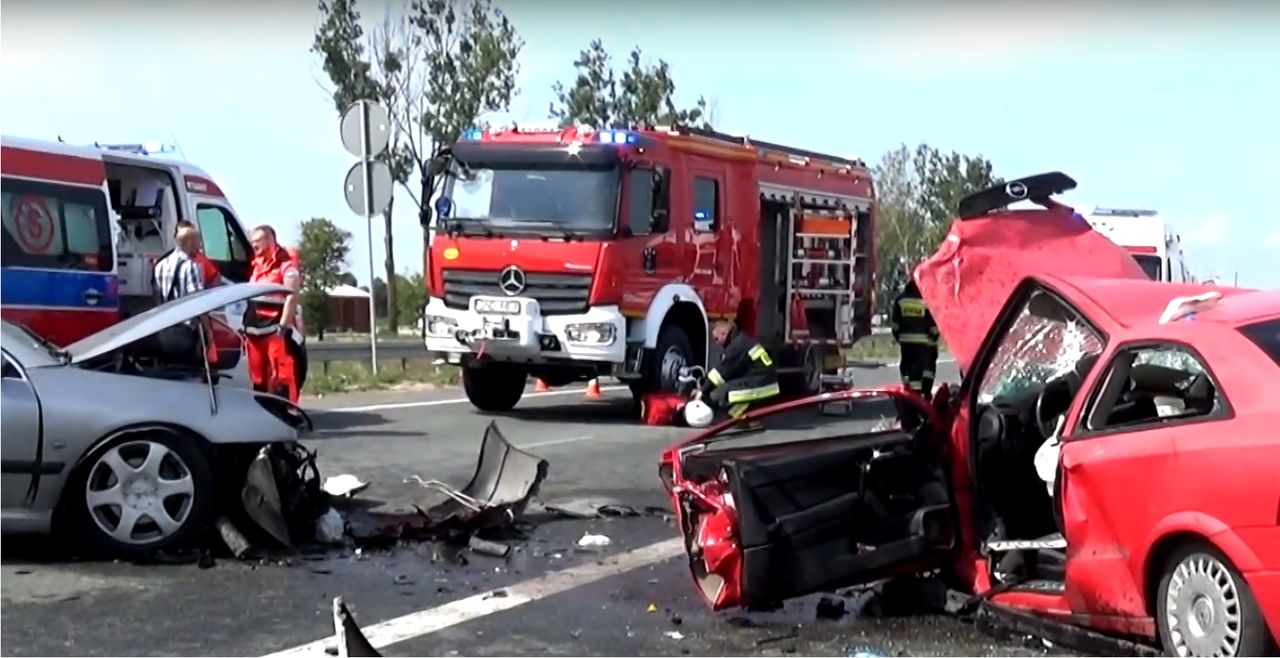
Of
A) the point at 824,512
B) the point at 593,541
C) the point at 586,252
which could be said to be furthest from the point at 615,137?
→ the point at 824,512

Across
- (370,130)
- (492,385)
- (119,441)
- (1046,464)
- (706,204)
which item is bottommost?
(492,385)

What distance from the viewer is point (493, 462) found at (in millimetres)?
8984

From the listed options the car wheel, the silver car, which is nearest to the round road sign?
the silver car

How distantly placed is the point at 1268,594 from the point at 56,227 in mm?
10416

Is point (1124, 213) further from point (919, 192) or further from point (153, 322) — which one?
point (919, 192)

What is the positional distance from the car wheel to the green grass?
1358 centimetres

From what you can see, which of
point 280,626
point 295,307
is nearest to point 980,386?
point 280,626

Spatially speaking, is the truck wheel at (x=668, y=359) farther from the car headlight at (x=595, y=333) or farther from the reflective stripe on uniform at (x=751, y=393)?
the reflective stripe on uniform at (x=751, y=393)

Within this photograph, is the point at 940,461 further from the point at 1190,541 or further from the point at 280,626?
the point at 280,626

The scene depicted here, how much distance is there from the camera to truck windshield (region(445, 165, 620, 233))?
14.7 metres

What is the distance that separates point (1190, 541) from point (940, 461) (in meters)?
1.34

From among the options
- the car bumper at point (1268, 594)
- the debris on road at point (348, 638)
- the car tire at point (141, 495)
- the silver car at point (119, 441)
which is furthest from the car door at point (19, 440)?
the car bumper at point (1268, 594)

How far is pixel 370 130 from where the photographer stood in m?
17.6

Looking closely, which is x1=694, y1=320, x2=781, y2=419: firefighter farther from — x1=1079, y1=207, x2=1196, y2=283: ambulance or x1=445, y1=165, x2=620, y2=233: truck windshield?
x1=1079, y1=207, x2=1196, y2=283: ambulance
